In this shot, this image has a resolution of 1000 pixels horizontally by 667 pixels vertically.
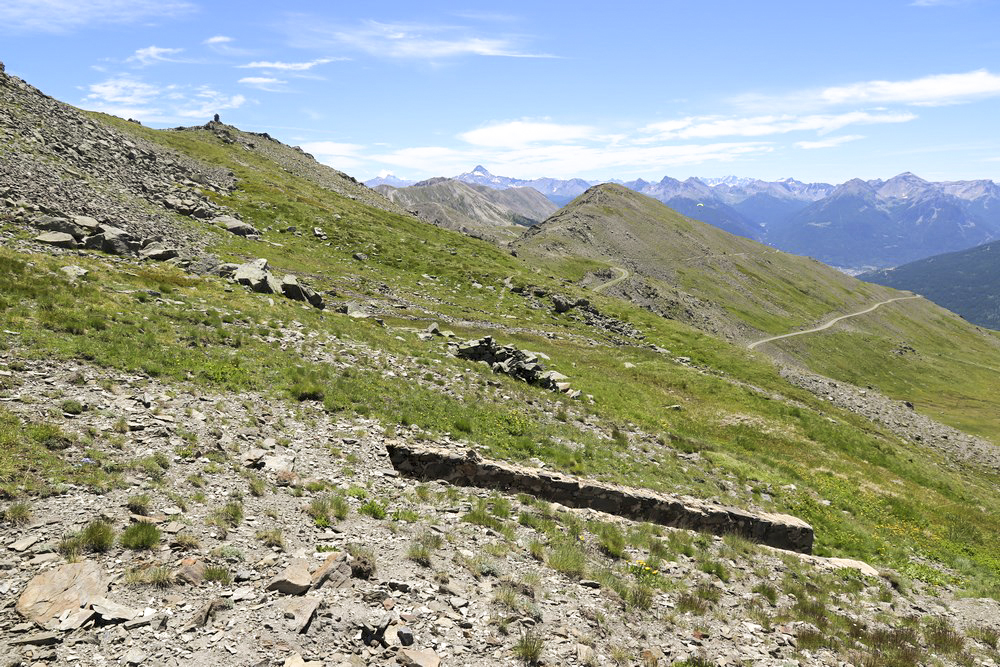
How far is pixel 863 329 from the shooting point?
167375mm

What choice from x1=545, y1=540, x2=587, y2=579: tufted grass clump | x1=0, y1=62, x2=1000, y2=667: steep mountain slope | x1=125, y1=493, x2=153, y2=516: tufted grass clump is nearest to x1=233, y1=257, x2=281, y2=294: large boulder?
x1=0, y1=62, x2=1000, y2=667: steep mountain slope

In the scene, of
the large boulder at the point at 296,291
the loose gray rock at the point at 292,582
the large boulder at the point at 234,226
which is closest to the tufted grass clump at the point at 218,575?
the loose gray rock at the point at 292,582

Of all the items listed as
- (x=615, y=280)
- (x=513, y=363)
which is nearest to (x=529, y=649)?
(x=513, y=363)

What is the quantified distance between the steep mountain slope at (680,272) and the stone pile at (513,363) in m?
77.1

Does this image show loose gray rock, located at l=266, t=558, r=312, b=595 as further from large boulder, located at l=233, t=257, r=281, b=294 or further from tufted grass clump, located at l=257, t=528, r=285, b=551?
large boulder, located at l=233, t=257, r=281, b=294

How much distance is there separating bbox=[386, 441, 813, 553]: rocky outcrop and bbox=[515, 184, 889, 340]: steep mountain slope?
296 feet

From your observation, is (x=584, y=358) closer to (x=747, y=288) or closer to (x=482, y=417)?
(x=482, y=417)

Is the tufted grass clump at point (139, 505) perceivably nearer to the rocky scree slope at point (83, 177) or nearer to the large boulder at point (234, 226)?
the rocky scree slope at point (83, 177)

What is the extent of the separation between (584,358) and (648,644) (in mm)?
38236

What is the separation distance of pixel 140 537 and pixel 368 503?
19.7 ft

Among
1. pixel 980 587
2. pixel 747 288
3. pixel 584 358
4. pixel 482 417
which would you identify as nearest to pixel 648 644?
pixel 482 417

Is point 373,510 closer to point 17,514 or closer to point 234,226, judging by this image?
point 17,514

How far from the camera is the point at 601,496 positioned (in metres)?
21.0

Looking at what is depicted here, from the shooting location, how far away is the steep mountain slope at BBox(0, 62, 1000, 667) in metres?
10.5
